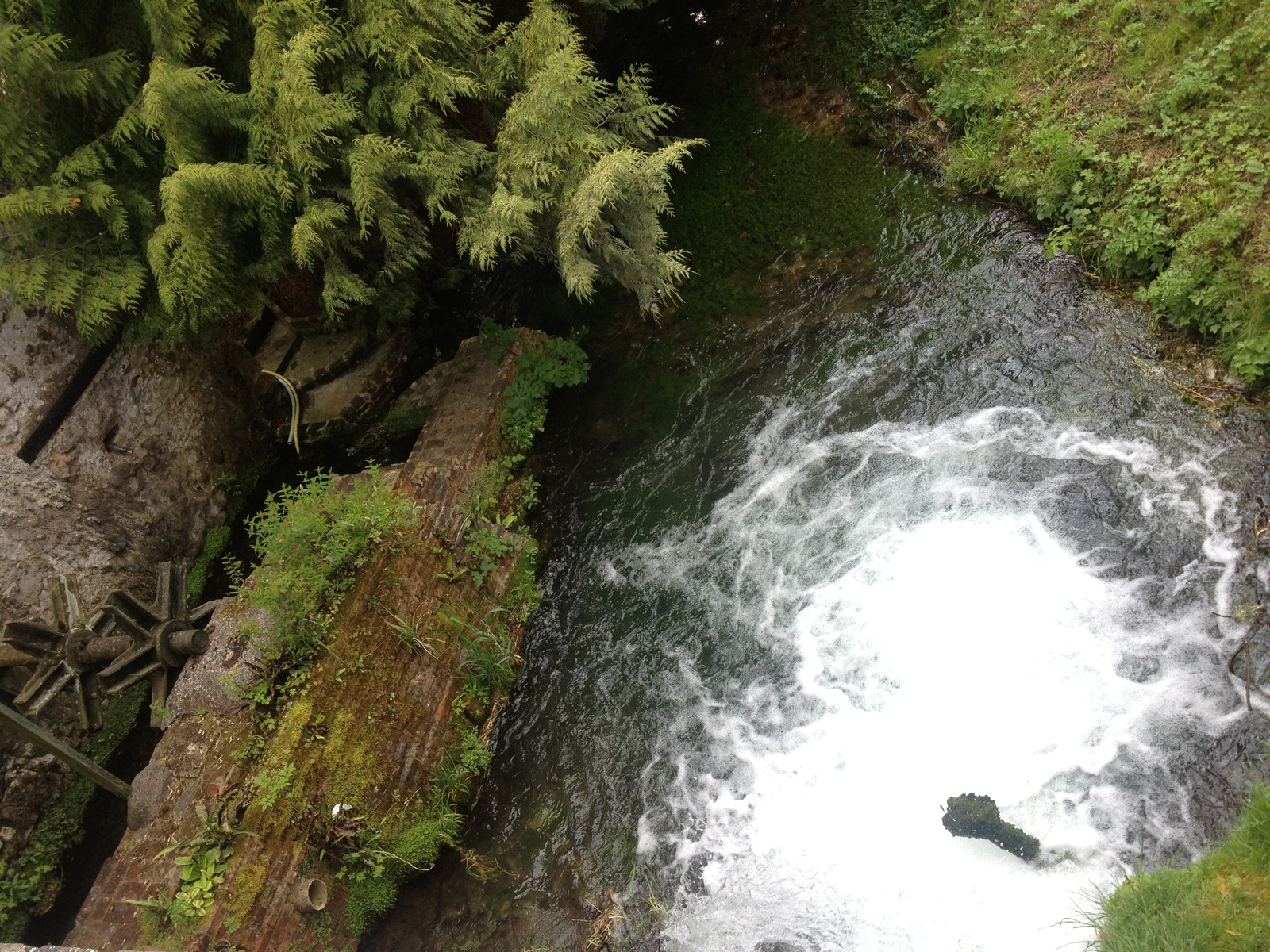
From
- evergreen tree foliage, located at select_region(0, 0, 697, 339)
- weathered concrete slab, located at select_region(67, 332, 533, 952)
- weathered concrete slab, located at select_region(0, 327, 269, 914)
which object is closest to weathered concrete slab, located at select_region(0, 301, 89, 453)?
weathered concrete slab, located at select_region(0, 327, 269, 914)

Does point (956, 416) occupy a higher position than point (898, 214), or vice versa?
point (898, 214)

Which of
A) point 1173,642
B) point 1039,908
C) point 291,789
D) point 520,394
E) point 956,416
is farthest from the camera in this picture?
point 520,394

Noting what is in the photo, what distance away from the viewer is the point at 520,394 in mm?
7973

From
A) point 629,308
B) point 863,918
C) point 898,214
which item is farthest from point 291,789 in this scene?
point 898,214

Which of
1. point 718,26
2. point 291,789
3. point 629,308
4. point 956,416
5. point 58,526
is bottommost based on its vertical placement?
point 291,789

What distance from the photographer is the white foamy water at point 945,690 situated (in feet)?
15.5

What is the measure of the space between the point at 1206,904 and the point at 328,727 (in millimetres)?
5563

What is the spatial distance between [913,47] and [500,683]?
8403mm

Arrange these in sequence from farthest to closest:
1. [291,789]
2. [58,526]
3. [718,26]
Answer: [718,26], [58,526], [291,789]

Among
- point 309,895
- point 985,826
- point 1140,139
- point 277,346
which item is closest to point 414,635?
point 309,895

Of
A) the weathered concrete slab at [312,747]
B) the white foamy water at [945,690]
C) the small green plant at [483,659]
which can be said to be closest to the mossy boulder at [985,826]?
the white foamy water at [945,690]

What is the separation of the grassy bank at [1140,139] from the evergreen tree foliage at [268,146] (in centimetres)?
372

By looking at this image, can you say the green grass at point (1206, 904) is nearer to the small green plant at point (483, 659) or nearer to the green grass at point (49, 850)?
the small green plant at point (483, 659)

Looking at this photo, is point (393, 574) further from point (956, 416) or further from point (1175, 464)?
point (1175, 464)
